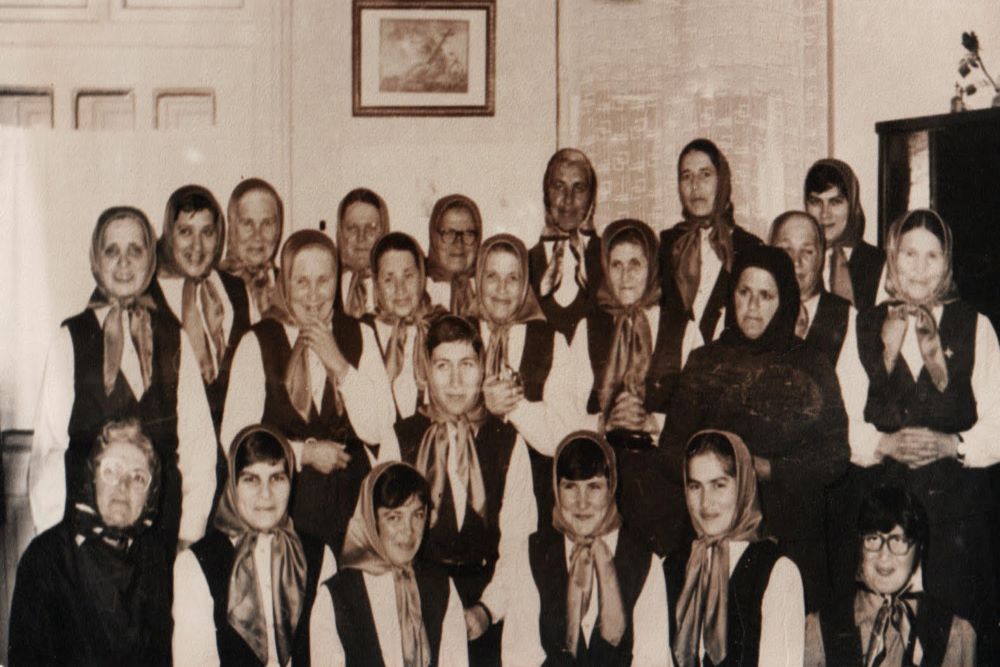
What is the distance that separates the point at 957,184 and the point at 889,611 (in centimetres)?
99

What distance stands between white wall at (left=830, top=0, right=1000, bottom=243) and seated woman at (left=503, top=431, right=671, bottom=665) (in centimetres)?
85

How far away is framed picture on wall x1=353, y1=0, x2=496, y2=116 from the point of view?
2754mm

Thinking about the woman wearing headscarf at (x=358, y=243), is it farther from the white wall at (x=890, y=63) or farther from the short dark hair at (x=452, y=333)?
the white wall at (x=890, y=63)

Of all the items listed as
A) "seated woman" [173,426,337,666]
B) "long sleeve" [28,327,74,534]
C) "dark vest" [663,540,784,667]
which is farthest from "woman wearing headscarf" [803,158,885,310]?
"long sleeve" [28,327,74,534]

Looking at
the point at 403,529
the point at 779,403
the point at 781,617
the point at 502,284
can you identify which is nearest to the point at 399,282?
the point at 502,284

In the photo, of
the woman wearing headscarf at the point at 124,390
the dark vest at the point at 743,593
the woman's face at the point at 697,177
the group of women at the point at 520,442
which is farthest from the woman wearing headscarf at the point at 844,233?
the woman wearing headscarf at the point at 124,390

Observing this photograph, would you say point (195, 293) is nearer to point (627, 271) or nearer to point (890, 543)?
point (627, 271)

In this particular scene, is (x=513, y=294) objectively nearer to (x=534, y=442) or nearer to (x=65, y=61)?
(x=534, y=442)

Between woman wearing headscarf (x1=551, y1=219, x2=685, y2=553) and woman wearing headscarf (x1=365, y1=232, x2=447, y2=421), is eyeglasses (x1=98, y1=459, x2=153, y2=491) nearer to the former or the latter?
woman wearing headscarf (x1=365, y1=232, x2=447, y2=421)

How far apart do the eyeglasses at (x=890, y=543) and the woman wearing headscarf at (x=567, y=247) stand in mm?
829

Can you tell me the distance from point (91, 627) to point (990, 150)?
227 centimetres

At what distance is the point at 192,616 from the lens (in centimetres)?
272

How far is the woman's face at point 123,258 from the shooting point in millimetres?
2719

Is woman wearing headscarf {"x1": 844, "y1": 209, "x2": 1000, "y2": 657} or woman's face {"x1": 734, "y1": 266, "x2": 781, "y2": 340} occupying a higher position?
woman's face {"x1": 734, "y1": 266, "x2": 781, "y2": 340}
